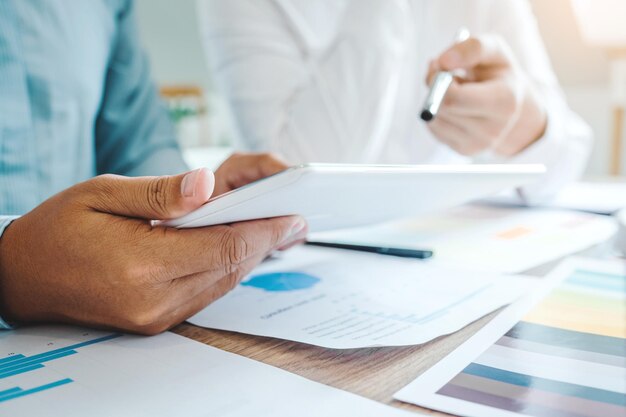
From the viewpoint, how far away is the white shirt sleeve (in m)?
0.71

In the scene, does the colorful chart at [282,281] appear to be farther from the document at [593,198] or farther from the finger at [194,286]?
the document at [593,198]

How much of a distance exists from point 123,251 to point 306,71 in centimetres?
67

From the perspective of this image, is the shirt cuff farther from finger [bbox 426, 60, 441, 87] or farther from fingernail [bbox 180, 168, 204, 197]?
finger [bbox 426, 60, 441, 87]

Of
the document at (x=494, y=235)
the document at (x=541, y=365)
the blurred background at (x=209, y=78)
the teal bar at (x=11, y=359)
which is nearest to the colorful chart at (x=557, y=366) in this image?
the document at (x=541, y=365)

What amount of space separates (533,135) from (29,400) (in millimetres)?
645

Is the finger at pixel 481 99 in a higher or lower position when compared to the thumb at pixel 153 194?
higher

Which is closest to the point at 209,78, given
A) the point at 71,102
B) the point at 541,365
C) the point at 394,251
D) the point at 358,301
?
the point at 71,102

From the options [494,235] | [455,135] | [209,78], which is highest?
[209,78]

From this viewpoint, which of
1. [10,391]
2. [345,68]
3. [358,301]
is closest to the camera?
[10,391]

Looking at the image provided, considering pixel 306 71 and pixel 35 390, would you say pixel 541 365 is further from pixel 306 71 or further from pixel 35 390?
pixel 306 71

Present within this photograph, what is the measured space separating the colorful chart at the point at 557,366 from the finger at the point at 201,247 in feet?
0.41

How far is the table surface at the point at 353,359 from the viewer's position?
245mm

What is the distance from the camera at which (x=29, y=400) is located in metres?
0.24

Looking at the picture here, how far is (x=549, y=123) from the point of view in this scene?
70cm
